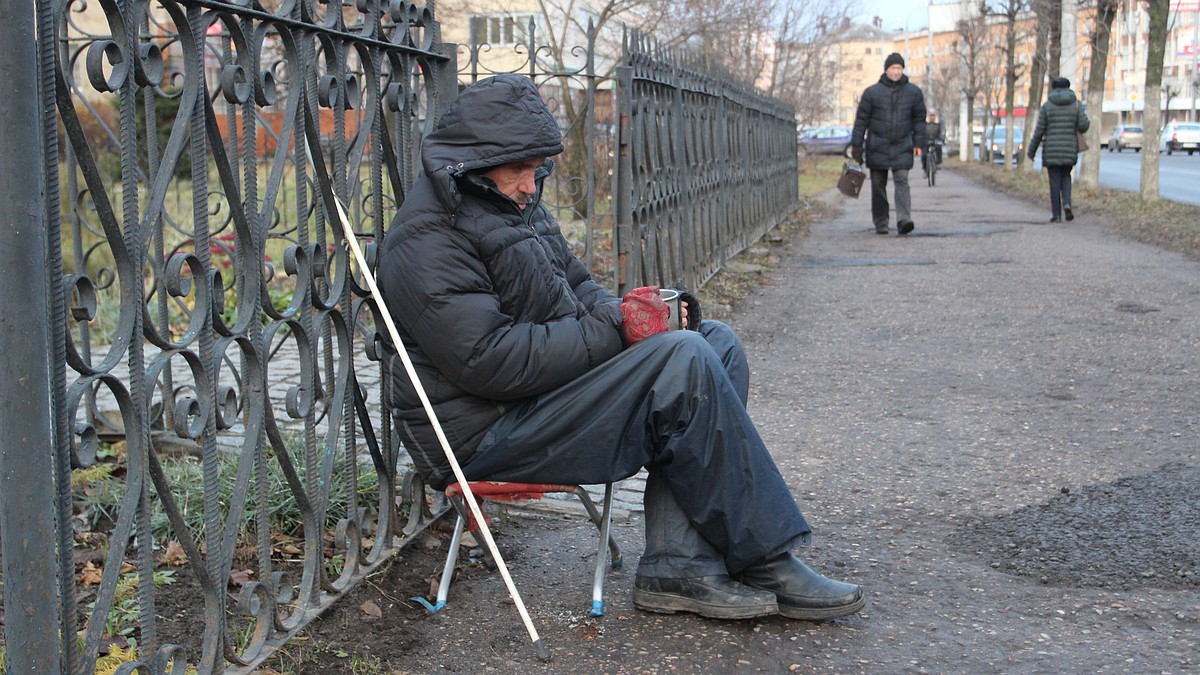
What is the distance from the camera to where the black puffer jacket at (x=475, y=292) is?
3078 mm

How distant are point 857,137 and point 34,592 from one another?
44.5 ft

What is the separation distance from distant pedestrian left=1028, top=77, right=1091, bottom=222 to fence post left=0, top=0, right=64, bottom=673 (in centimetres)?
1638

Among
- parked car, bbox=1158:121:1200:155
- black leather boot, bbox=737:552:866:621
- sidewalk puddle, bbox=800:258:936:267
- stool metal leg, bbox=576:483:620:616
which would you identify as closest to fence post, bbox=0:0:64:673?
stool metal leg, bbox=576:483:620:616

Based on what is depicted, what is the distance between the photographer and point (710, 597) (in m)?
3.29

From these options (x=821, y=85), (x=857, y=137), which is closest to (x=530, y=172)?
(x=857, y=137)

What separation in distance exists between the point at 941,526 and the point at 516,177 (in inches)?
78.7

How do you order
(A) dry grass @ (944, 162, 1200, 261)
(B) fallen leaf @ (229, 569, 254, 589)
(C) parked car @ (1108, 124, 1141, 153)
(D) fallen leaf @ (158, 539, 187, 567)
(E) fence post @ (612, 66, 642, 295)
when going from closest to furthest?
(B) fallen leaf @ (229, 569, 254, 589), (D) fallen leaf @ (158, 539, 187, 567), (E) fence post @ (612, 66, 642, 295), (A) dry grass @ (944, 162, 1200, 261), (C) parked car @ (1108, 124, 1141, 153)

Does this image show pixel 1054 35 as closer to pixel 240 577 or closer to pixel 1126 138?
pixel 240 577

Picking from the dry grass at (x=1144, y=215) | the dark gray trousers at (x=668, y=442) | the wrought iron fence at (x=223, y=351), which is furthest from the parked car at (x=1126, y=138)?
the dark gray trousers at (x=668, y=442)

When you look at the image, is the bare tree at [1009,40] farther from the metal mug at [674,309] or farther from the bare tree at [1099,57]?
the metal mug at [674,309]

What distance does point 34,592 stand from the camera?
216 centimetres

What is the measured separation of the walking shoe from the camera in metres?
3.27

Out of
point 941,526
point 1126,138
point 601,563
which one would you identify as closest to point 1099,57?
point 941,526

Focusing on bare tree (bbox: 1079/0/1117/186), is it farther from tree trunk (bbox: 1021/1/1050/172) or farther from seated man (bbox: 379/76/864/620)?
seated man (bbox: 379/76/864/620)
